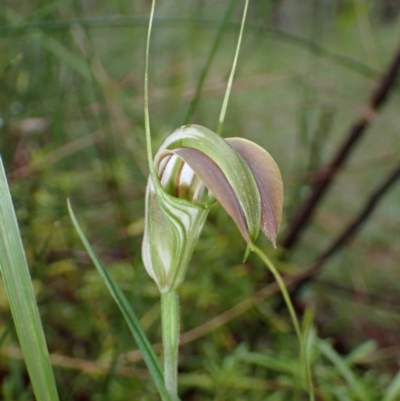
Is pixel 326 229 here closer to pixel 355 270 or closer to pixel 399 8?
pixel 355 270

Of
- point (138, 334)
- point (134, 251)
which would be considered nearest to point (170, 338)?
point (138, 334)

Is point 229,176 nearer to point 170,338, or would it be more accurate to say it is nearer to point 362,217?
point 170,338

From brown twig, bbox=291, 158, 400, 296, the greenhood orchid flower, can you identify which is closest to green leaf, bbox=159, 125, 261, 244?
the greenhood orchid flower

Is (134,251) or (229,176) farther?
(134,251)

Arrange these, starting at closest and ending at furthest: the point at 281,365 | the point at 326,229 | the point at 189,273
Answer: the point at 281,365 < the point at 189,273 < the point at 326,229

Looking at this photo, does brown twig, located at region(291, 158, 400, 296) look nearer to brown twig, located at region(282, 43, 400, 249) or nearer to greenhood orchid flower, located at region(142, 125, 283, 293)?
brown twig, located at region(282, 43, 400, 249)

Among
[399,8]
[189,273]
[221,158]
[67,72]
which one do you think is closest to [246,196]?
[221,158]
